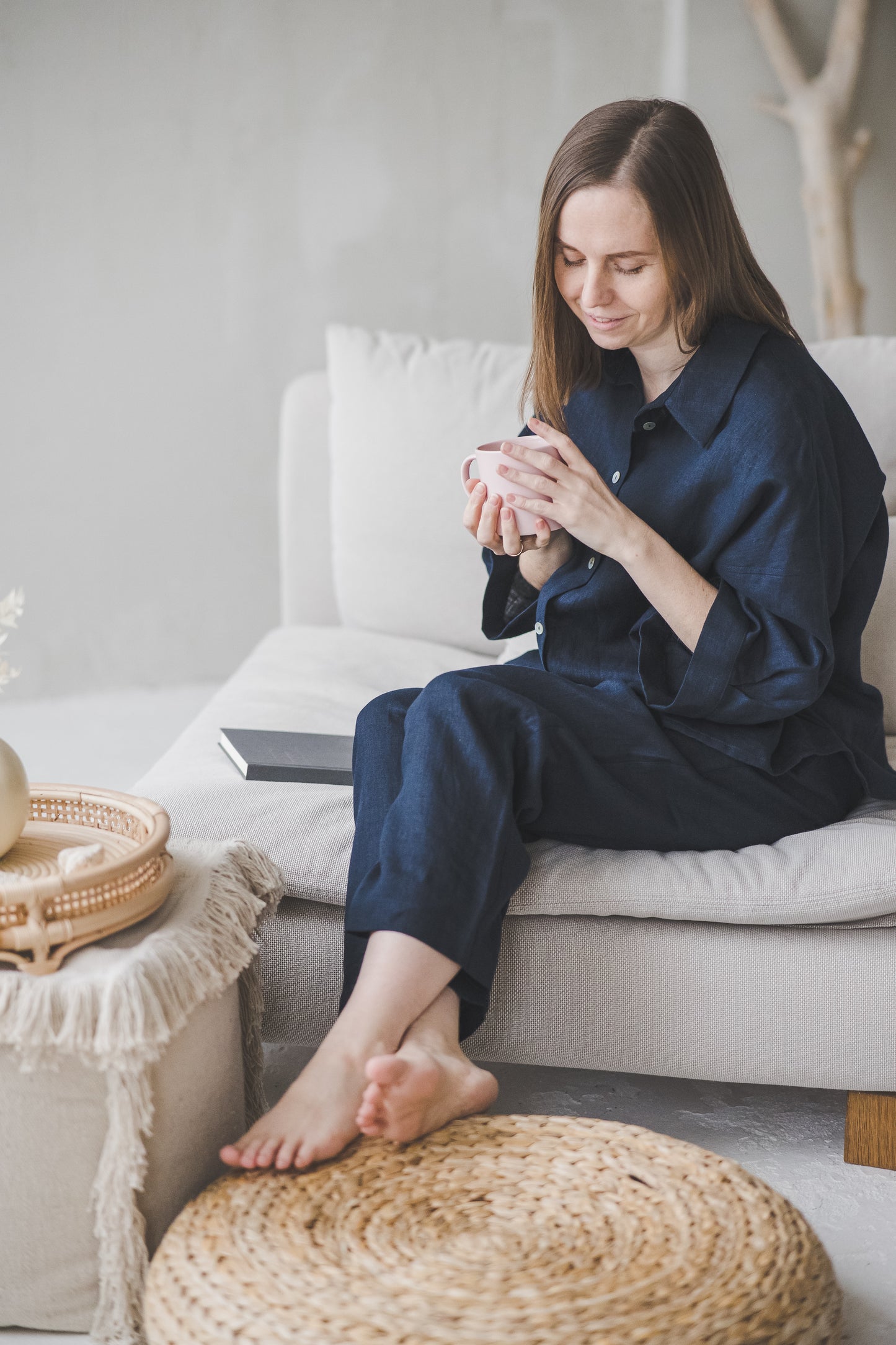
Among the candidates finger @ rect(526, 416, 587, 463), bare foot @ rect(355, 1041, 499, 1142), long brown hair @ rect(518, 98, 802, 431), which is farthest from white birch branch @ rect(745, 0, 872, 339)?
bare foot @ rect(355, 1041, 499, 1142)

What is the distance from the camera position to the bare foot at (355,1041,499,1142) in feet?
3.31

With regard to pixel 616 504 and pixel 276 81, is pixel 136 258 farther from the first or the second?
pixel 616 504

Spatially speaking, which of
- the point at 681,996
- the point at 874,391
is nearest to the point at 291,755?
the point at 681,996

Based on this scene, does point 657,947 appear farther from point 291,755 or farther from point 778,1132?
point 291,755

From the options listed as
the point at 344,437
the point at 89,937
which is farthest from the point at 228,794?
the point at 344,437

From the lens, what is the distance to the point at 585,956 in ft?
4.14

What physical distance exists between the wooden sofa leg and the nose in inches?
34.0

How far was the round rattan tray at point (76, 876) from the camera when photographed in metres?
0.95

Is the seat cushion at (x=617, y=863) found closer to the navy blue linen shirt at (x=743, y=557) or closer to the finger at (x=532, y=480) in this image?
the navy blue linen shirt at (x=743, y=557)

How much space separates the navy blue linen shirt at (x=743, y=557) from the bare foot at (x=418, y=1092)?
1.42 feet

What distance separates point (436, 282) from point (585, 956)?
7.17 ft

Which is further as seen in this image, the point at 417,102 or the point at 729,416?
the point at 417,102

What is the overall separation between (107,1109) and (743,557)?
792 millimetres

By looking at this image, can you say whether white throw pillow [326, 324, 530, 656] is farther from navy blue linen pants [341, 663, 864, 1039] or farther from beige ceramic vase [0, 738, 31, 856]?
beige ceramic vase [0, 738, 31, 856]
